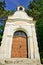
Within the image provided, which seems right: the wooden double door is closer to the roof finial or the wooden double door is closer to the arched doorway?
the arched doorway

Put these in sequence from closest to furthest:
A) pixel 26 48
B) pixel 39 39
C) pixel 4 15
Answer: pixel 26 48 → pixel 39 39 → pixel 4 15

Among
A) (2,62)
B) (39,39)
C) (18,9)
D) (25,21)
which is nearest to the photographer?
(2,62)

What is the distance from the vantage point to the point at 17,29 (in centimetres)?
1417

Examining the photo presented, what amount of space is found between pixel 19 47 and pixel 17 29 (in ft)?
6.56

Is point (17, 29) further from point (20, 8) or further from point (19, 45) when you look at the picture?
point (20, 8)

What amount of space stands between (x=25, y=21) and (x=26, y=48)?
3007mm

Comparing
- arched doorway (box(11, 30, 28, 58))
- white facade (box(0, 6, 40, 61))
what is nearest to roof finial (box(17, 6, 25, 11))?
white facade (box(0, 6, 40, 61))

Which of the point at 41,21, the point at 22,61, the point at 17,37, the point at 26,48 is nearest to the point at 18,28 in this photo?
the point at 17,37

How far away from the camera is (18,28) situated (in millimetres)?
14133

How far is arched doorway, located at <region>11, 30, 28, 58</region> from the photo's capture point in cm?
1297

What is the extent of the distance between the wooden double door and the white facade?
0.51 m

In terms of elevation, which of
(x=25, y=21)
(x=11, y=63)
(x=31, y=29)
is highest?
(x=25, y=21)

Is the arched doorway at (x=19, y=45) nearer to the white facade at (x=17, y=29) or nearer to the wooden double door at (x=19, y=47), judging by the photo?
the wooden double door at (x=19, y=47)

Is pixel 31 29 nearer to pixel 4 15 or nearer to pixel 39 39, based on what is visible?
pixel 39 39
